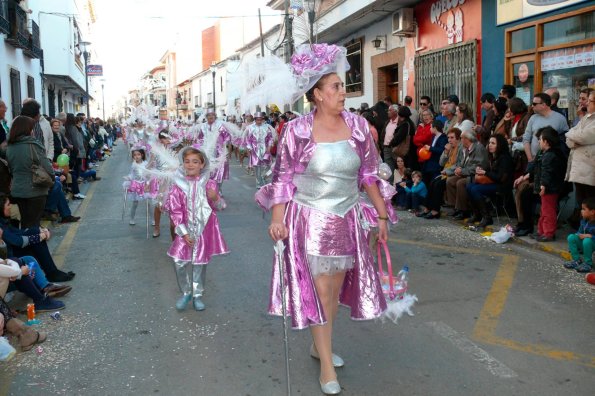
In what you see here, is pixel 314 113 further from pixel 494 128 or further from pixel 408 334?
pixel 494 128

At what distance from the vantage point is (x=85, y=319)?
4938 millimetres

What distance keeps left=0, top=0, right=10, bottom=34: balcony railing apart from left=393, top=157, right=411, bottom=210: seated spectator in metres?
11.0

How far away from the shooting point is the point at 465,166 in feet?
28.6

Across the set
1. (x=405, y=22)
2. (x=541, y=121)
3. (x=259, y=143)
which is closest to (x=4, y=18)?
(x=259, y=143)

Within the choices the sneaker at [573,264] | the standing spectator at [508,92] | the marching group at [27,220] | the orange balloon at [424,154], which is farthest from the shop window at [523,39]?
the marching group at [27,220]

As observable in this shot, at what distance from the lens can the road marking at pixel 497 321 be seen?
398 cm

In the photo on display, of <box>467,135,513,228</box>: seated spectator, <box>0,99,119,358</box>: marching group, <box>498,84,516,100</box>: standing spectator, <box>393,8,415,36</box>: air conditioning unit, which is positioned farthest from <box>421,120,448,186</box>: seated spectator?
<box>0,99,119,358</box>: marching group

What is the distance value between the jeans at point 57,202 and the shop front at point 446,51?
27.1 feet

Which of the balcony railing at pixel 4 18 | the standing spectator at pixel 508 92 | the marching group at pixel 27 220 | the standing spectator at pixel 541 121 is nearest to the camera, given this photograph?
the marching group at pixel 27 220

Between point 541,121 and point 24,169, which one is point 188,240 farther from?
point 541,121

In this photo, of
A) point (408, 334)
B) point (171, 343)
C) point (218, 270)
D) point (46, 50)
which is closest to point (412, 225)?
point (218, 270)

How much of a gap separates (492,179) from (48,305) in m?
5.91

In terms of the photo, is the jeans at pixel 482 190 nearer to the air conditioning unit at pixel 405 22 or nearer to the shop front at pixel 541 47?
the shop front at pixel 541 47

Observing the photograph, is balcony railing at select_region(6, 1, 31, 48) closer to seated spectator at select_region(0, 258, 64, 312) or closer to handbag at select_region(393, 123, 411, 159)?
handbag at select_region(393, 123, 411, 159)
